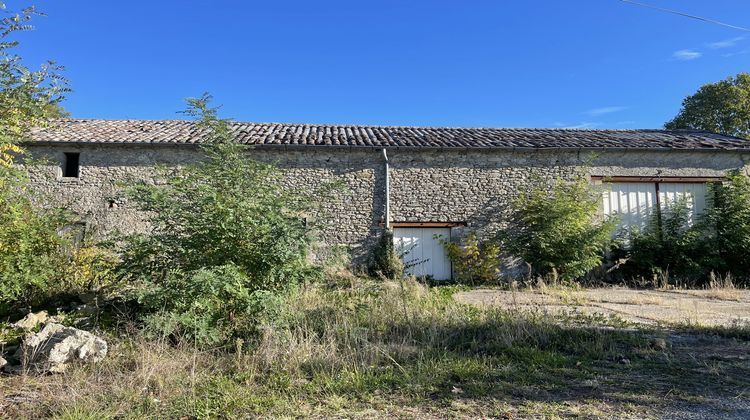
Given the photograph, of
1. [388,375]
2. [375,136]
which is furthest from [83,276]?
[375,136]

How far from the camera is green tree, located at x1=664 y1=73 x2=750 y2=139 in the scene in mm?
21578

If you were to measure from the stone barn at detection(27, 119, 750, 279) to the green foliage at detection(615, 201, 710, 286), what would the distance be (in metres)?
0.59

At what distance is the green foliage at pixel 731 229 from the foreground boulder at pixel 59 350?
13344mm

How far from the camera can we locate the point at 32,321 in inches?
222

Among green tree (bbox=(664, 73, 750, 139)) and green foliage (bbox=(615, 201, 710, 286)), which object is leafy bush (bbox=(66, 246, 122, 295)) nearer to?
green foliage (bbox=(615, 201, 710, 286))

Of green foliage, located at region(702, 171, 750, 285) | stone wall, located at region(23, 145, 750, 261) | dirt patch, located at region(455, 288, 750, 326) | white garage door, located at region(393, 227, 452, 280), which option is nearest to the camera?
dirt patch, located at region(455, 288, 750, 326)

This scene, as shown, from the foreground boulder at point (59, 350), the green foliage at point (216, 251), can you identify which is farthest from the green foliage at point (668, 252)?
the foreground boulder at point (59, 350)

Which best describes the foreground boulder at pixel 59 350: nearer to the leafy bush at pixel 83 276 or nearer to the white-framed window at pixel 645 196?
the leafy bush at pixel 83 276

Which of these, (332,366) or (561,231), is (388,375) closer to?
(332,366)

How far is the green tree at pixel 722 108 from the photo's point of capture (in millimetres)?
21578

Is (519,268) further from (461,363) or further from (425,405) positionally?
(425,405)

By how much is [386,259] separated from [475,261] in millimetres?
2308

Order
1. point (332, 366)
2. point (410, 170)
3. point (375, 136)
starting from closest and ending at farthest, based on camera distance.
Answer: point (332, 366)
point (410, 170)
point (375, 136)

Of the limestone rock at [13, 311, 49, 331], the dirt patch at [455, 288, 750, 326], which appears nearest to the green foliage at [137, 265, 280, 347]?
the limestone rock at [13, 311, 49, 331]
